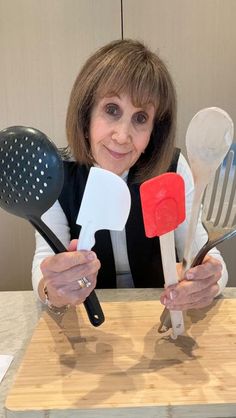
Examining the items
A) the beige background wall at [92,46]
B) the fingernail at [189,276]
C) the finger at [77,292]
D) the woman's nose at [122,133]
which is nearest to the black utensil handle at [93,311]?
the finger at [77,292]

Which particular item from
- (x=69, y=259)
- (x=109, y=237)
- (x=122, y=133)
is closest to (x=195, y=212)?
(x=69, y=259)

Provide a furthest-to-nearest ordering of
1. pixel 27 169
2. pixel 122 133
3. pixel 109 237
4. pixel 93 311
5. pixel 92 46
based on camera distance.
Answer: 1. pixel 92 46
2. pixel 109 237
3. pixel 122 133
4. pixel 93 311
5. pixel 27 169

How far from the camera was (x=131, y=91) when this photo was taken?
0.82m

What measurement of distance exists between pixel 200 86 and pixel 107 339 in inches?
42.1

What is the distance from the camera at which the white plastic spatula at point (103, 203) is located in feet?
1.62

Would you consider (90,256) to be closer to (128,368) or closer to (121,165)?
(128,368)

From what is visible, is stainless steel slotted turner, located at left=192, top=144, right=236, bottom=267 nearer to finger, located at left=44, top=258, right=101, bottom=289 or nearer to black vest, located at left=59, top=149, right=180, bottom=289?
finger, located at left=44, top=258, right=101, bottom=289

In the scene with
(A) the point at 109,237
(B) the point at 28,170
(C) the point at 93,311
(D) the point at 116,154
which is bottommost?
(A) the point at 109,237

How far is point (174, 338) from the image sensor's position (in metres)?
0.63

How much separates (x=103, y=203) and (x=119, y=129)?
13.0 inches

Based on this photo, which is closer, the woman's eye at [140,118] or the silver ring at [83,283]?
the silver ring at [83,283]

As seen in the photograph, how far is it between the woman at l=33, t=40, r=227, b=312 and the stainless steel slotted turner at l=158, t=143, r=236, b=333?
0.16ft

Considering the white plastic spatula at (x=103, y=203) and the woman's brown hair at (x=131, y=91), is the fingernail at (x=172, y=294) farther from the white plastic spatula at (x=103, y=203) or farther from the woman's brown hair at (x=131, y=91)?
the woman's brown hair at (x=131, y=91)

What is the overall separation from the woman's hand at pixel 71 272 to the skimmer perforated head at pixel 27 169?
79 mm
